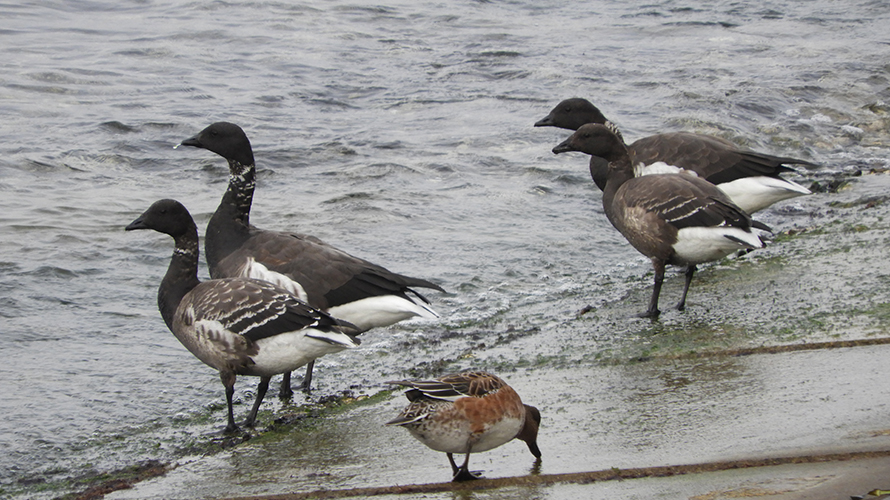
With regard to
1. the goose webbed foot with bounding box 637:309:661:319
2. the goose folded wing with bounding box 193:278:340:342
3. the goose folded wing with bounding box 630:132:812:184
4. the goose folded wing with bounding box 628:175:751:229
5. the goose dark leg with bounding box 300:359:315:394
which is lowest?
the goose dark leg with bounding box 300:359:315:394

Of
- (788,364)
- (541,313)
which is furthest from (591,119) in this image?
(788,364)

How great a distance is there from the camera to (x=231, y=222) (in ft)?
27.5

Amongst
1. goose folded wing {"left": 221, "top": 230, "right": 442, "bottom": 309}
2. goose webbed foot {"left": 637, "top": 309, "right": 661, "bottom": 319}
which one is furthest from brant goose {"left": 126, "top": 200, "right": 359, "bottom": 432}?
goose webbed foot {"left": 637, "top": 309, "right": 661, "bottom": 319}

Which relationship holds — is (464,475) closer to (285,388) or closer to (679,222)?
(285,388)

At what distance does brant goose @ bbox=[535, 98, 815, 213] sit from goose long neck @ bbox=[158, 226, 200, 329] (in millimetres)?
5342

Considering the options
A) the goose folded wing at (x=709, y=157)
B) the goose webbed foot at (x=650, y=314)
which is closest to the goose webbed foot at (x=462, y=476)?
the goose webbed foot at (x=650, y=314)

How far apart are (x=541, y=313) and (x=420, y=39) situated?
15139 millimetres

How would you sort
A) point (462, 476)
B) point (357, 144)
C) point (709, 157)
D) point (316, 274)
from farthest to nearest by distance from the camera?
1. point (357, 144)
2. point (709, 157)
3. point (316, 274)
4. point (462, 476)

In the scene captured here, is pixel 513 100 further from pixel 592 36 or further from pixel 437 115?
pixel 592 36

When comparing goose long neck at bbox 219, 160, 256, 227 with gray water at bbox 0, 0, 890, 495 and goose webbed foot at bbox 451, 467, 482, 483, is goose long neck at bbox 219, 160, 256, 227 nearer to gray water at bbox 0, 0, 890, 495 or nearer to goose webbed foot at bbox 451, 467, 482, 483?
gray water at bbox 0, 0, 890, 495

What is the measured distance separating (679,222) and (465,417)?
409 centimetres

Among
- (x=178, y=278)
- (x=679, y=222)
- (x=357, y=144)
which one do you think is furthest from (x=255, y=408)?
(x=357, y=144)

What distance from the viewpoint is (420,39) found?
2239 centimetres

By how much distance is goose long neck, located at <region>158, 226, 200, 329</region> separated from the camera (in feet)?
23.0
